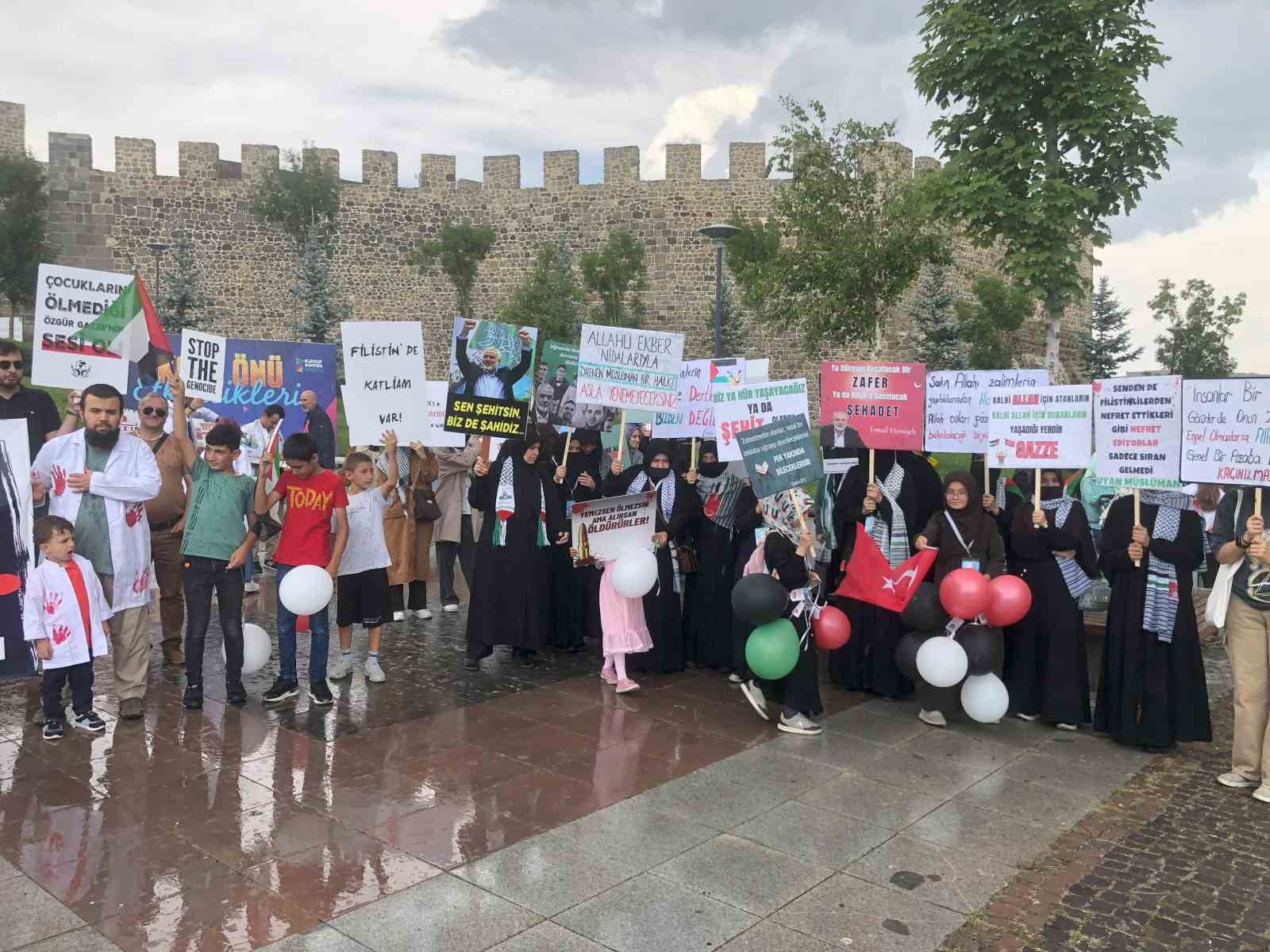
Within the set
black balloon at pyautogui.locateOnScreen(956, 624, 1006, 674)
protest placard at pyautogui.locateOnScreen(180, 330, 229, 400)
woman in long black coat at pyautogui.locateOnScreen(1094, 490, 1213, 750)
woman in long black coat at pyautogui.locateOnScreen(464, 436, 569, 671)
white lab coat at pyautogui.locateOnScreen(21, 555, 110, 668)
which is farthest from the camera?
protest placard at pyautogui.locateOnScreen(180, 330, 229, 400)

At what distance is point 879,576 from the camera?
6766mm

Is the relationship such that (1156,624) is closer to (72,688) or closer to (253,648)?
(253,648)

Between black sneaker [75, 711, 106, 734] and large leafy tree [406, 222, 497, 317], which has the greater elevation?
large leafy tree [406, 222, 497, 317]

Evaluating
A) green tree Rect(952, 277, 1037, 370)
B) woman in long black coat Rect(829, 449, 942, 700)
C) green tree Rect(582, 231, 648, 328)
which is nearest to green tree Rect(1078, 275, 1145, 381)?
green tree Rect(952, 277, 1037, 370)

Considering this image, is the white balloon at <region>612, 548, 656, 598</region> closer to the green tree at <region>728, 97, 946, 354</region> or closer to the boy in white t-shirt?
the boy in white t-shirt

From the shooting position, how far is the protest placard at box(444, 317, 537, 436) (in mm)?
7375

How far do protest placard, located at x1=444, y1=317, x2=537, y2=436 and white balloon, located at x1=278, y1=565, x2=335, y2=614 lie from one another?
154 centimetres

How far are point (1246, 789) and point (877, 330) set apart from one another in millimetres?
18632

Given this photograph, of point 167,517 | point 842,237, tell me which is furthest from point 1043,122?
point 167,517

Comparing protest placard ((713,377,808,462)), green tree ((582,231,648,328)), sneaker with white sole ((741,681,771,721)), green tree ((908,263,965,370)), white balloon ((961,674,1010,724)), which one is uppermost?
green tree ((582,231,648,328))

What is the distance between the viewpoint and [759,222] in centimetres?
3206

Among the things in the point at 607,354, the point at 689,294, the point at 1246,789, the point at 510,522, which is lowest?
the point at 1246,789

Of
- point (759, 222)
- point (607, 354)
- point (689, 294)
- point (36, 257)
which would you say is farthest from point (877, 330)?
point (36, 257)

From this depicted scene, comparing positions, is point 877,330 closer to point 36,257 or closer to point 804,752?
point 804,752
